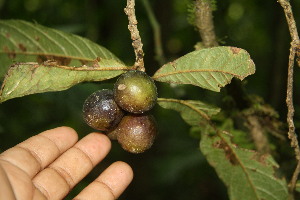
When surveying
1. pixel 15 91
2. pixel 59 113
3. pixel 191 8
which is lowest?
pixel 59 113

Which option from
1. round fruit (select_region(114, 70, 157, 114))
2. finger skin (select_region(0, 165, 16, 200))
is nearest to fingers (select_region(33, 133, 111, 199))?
finger skin (select_region(0, 165, 16, 200))

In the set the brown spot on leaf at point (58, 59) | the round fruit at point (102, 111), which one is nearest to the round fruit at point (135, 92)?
the round fruit at point (102, 111)

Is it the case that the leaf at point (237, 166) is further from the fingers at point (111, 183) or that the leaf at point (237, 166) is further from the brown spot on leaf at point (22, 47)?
the brown spot on leaf at point (22, 47)

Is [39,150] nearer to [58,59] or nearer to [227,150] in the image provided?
[58,59]

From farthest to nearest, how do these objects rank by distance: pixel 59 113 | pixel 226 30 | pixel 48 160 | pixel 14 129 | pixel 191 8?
pixel 59 113 < pixel 14 129 < pixel 226 30 < pixel 48 160 < pixel 191 8

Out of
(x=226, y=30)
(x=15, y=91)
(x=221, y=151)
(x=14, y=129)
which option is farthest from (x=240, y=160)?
(x=14, y=129)

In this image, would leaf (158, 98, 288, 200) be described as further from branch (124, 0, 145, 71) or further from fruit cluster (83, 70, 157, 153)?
branch (124, 0, 145, 71)

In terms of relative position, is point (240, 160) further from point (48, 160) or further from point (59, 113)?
point (59, 113)
